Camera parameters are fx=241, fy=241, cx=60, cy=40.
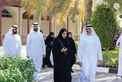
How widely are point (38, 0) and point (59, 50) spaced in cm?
825

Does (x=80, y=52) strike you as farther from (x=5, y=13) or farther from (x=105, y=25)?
(x=5, y=13)

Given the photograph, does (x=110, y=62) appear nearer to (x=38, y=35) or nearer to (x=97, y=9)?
(x=97, y=9)

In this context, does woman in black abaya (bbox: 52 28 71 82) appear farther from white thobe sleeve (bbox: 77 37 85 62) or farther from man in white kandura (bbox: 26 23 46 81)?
man in white kandura (bbox: 26 23 46 81)

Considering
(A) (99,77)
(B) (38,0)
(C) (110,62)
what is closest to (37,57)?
(A) (99,77)

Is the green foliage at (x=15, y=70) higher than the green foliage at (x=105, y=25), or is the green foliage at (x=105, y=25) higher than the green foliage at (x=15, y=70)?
the green foliage at (x=105, y=25)

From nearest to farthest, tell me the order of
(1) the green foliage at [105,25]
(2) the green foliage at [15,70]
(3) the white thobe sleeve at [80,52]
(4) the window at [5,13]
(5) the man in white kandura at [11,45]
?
(2) the green foliage at [15,70]
(3) the white thobe sleeve at [80,52]
(5) the man in white kandura at [11,45]
(1) the green foliage at [105,25]
(4) the window at [5,13]

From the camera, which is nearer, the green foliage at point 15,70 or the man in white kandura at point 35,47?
the green foliage at point 15,70

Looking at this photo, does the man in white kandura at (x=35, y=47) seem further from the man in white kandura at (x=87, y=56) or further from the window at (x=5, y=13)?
the window at (x=5, y=13)

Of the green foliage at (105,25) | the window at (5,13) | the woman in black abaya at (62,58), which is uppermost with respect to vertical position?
the window at (5,13)

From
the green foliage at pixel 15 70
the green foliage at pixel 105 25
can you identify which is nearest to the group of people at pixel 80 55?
the green foliage at pixel 15 70

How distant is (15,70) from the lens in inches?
143

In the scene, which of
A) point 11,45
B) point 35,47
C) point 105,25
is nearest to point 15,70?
point 35,47

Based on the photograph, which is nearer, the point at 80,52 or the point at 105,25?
the point at 80,52

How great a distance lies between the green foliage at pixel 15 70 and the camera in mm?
3420
